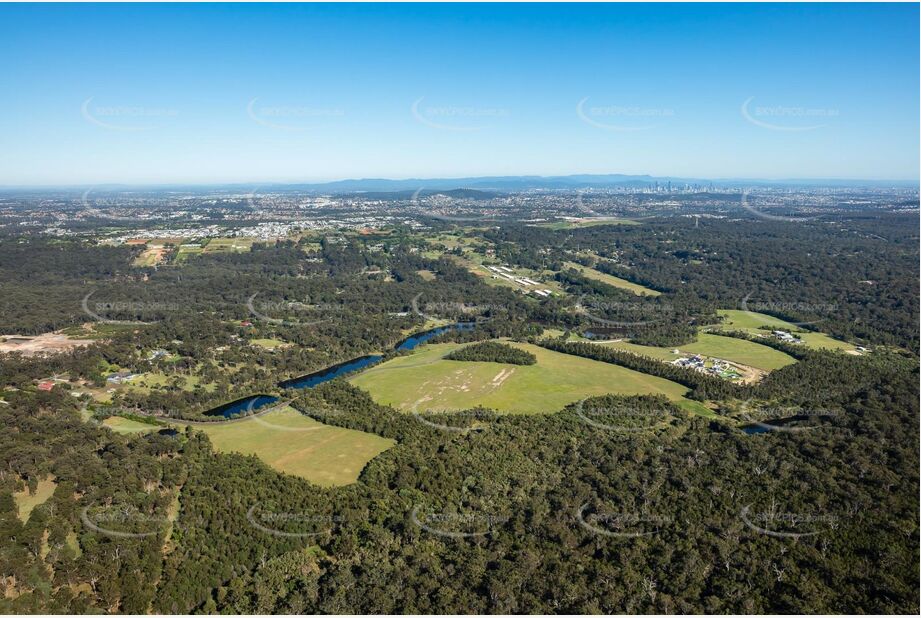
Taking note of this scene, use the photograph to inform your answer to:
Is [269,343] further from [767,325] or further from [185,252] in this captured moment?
[767,325]

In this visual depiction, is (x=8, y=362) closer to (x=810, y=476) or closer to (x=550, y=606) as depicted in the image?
(x=550, y=606)

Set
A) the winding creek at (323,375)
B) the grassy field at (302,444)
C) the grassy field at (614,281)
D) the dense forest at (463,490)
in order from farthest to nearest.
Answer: the grassy field at (614,281) < the winding creek at (323,375) < the grassy field at (302,444) < the dense forest at (463,490)

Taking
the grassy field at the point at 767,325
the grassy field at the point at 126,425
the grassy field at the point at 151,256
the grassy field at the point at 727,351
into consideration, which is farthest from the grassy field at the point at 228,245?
the grassy field at the point at 767,325

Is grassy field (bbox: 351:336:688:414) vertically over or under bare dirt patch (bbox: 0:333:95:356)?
under

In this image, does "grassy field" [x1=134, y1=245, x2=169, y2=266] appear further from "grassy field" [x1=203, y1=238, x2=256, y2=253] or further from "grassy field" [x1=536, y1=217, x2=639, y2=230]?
"grassy field" [x1=536, y1=217, x2=639, y2=230]

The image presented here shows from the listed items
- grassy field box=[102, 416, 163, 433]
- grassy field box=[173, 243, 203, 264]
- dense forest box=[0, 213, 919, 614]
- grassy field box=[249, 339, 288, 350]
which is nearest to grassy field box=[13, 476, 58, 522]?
dense forest box=[0, 213, 919, 614]

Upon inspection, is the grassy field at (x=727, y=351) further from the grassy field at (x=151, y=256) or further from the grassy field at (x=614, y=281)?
the grassy field at (x=151, y=256)

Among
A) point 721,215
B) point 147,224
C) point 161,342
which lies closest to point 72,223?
point 147,224
